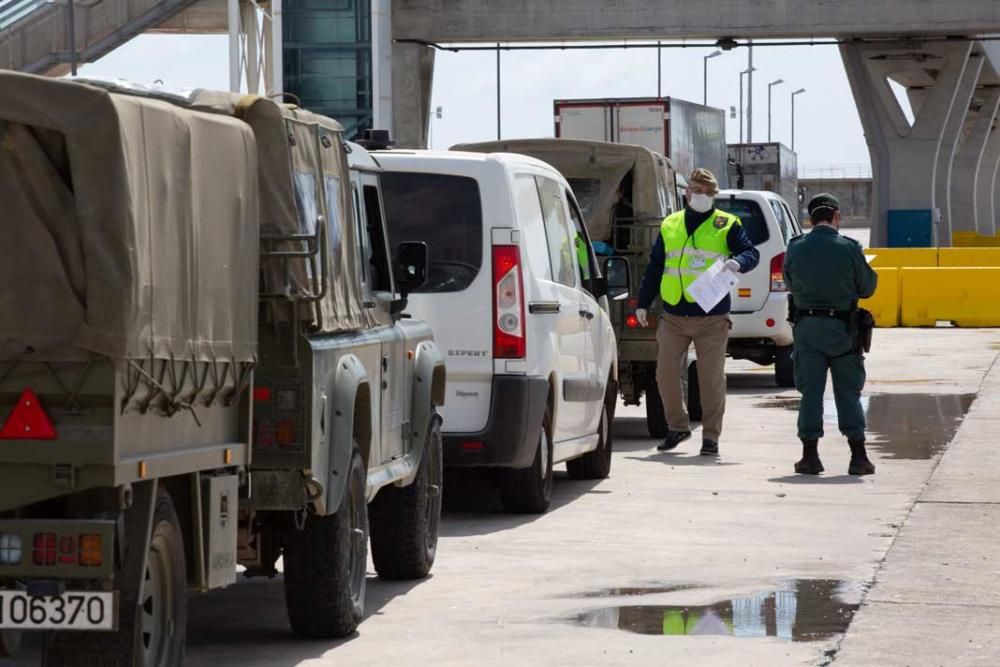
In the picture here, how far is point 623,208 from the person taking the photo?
1702 centimetres

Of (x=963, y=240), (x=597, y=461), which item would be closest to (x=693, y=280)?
(x=597, y=461)

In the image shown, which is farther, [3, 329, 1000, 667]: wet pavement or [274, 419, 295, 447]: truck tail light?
[3, 329, 1000, 667]: wet pavement

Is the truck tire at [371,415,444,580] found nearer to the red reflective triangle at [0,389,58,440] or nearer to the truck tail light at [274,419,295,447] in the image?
the truck tail light at [274,419,295,447]

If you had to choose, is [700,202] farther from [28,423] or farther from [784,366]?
[28,423]

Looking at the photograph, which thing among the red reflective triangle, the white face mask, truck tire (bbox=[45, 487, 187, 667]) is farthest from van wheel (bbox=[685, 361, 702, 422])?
the red reflective triangle

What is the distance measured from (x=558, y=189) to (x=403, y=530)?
3.88 meters

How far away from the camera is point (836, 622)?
8.52 metres

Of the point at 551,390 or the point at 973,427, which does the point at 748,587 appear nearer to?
the point at 551,390

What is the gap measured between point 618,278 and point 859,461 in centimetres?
208

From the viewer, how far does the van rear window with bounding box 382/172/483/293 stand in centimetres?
1146

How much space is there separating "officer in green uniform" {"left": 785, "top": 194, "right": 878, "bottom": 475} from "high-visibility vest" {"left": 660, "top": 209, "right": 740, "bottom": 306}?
1.08 m

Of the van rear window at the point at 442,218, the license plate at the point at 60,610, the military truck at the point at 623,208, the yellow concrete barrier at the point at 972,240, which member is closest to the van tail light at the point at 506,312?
the van rear window at the point at 442,218

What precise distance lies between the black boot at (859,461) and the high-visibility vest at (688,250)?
1776mm

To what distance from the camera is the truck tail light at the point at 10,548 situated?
5.90m
